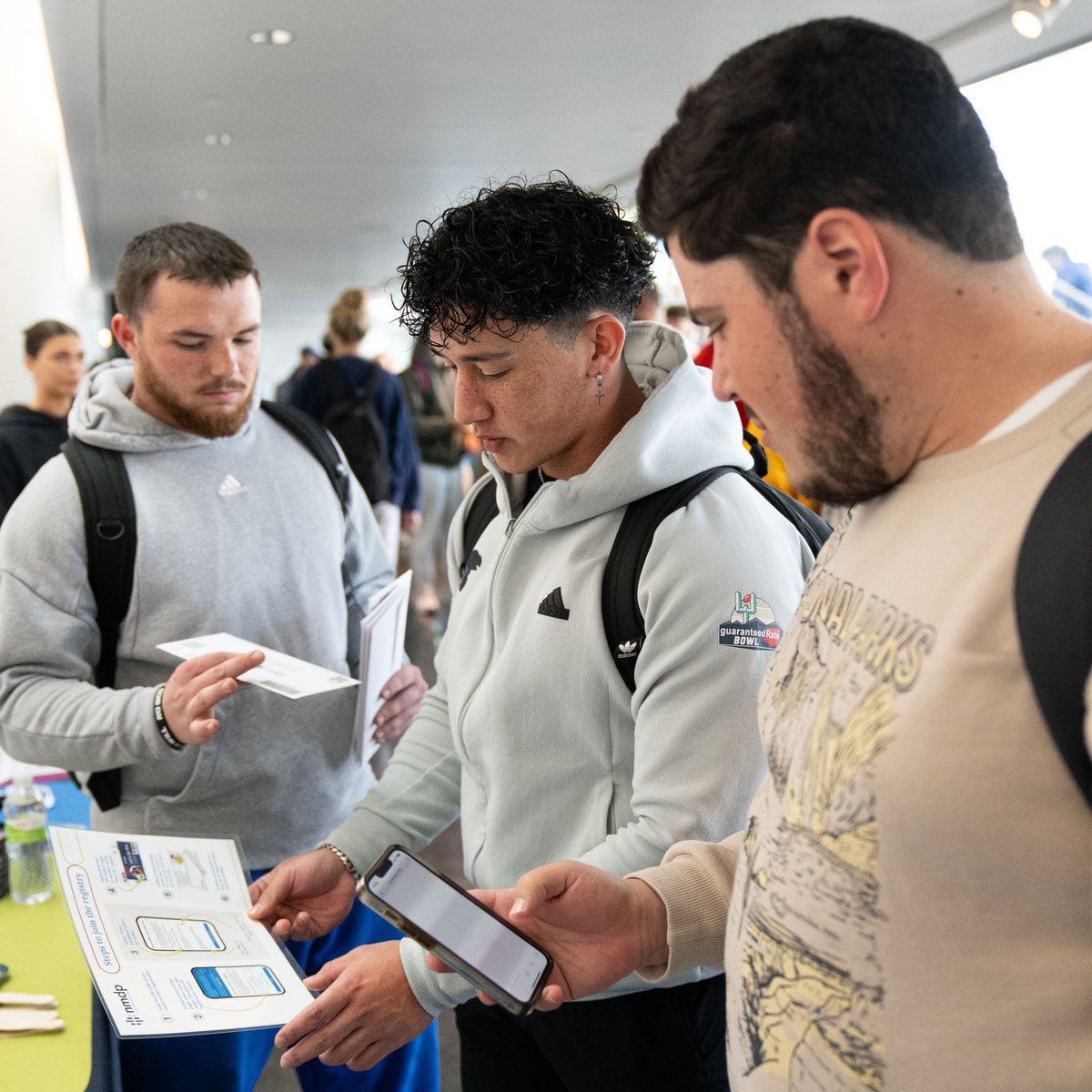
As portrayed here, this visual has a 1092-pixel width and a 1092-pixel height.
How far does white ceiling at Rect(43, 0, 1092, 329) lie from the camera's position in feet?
16.5

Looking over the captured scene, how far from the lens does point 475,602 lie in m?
1.55

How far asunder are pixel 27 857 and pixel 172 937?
1.65ft

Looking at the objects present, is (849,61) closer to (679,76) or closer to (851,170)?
(851,170)

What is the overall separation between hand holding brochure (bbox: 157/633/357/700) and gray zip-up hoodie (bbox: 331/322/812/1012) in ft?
0.72

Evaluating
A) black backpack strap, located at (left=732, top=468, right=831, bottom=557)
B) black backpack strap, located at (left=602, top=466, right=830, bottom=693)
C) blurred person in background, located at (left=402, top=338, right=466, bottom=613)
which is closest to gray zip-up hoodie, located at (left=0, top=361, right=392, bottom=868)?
black backpack strap, located at (left=602, top=466, right=830, bottom=693)

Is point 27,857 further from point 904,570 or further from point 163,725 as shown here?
point 904,570

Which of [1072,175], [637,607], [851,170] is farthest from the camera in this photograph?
[1072,175]

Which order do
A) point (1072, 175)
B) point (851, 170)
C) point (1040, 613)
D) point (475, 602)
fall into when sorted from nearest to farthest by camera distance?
point (1040, 613), point (851, 170), point (475, 602), point (1072, 175)

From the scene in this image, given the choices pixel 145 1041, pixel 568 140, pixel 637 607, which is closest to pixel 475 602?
pixel 637 607

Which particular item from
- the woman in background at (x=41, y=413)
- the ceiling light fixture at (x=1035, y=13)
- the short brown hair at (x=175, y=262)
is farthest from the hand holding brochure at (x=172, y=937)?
the ceiling light fixture at (x=1035, y=13)

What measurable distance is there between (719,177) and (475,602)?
83 cm

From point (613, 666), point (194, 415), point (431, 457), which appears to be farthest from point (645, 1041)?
point (431, 457)

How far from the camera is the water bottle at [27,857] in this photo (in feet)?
5.83

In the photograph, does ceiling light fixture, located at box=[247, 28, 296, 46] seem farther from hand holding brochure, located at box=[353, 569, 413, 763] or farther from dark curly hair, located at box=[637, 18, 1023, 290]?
dark curly hair, located at box=[637, 18, 1023, 290]
